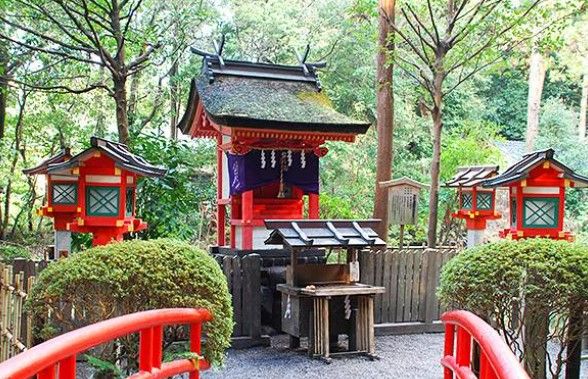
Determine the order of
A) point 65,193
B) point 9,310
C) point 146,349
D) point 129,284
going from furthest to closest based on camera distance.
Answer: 1. point 65,193
2. point 9,310
3. point 129,284
4. point 146,349

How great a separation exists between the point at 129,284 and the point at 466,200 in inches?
298

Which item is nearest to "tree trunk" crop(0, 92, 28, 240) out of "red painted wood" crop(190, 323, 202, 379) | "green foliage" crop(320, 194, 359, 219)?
"green foliage" crop(320, 194, 359, 219)

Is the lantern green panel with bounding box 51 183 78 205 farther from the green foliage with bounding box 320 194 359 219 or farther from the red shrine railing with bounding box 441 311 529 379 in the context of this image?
the green foliage with bounding box 320 194 359 219

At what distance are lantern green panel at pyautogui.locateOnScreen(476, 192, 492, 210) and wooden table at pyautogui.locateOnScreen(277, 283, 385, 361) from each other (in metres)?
3.17

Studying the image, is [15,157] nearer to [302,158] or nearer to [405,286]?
[302,158]

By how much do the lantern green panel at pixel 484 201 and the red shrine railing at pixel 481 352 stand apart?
6023 millimetres

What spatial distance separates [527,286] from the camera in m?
4.65

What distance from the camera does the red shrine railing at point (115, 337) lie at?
2.17 meters

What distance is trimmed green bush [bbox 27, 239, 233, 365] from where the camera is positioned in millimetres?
4242

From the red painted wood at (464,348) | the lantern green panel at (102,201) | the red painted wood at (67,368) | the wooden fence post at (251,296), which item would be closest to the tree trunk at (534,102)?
the wooden fence post at (251,296)

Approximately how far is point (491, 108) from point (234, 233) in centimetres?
1838

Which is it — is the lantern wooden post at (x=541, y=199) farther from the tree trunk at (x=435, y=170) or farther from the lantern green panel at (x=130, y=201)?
the lantern green panel at (x=130, y=201)

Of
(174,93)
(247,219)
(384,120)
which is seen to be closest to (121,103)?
(247,219)

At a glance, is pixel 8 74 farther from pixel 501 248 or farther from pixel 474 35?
pixel 501 248
